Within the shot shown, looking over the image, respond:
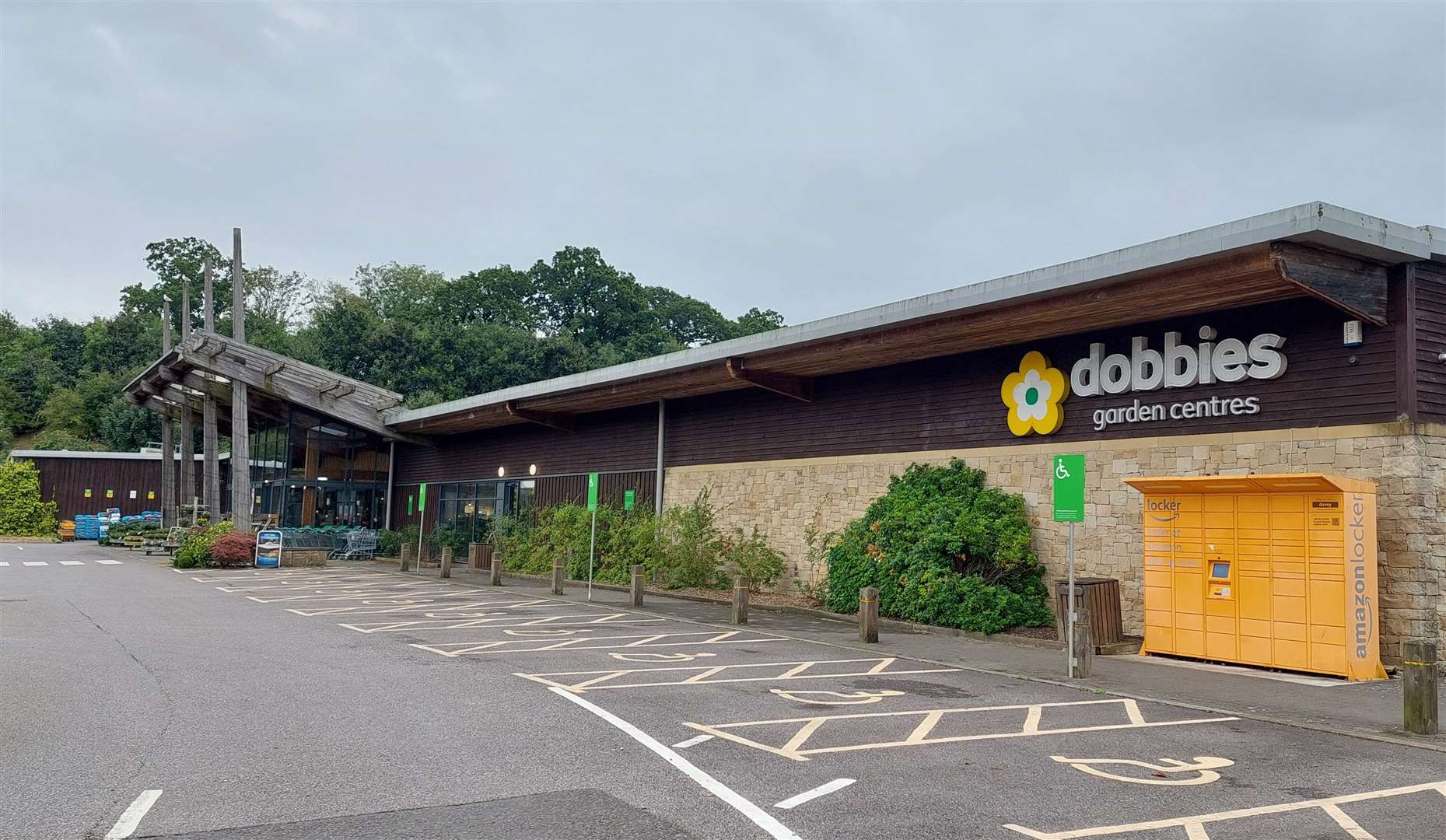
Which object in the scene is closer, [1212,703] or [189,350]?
[1212,703]

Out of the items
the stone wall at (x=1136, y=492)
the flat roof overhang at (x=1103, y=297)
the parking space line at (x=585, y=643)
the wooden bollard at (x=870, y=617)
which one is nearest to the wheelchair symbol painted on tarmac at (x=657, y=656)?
the parking space line at (x=585, y=643)

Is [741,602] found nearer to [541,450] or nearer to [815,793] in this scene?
[815,793]

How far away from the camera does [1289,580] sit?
39.6 ft

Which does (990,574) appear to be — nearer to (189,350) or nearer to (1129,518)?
(1129,518)

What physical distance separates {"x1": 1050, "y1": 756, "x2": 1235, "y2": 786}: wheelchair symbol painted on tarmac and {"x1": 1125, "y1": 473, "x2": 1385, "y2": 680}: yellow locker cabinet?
5.17m

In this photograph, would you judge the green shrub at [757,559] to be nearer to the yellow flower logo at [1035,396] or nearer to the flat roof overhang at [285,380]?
the yellow flower logo at [1035,396]

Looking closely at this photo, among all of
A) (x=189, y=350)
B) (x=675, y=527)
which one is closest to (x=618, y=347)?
(x=189, y=350)

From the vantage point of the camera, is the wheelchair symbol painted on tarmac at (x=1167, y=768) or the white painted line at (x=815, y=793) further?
the wheelchair symbol painted on tarmac at (x=1167, y=768)

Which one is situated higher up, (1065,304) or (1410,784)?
(1065,304)

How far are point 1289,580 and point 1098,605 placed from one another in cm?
251

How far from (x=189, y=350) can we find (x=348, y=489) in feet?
24.9

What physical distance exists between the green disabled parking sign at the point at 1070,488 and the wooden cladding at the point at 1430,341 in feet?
14.1

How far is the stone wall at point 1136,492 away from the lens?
1212 cm

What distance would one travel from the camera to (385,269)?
85.1 m
